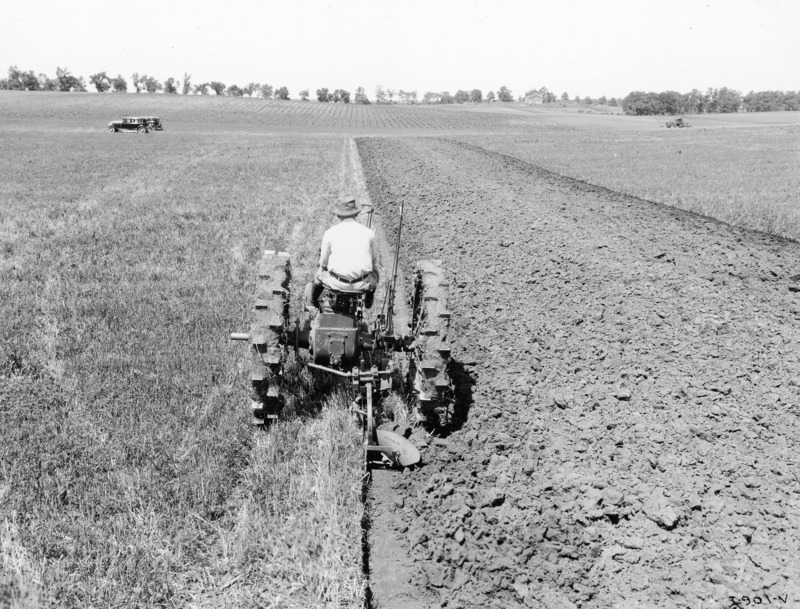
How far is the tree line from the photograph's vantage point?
108500 mm

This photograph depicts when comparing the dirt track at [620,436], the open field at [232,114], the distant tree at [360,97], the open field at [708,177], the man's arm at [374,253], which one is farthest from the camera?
the distant tree at [360,97]

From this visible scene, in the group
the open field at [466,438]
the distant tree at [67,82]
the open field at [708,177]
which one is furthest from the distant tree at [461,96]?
the open field at [466,438]

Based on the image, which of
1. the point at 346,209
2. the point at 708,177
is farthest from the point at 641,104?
the point at 346,209

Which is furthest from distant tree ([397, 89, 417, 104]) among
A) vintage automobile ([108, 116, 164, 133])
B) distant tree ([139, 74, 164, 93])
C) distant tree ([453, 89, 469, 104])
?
vintage automobile ([108, 116, 164, 133])

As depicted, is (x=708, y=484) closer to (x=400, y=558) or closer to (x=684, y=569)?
(x=684, y=569)

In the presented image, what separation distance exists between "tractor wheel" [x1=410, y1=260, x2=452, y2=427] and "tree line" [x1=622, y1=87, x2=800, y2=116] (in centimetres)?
11448

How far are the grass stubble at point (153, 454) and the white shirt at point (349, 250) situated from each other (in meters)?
1.25

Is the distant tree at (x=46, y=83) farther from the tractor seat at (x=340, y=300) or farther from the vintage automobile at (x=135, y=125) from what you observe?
the tractor seat at (x=340, y=300)

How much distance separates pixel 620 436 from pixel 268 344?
276 cm

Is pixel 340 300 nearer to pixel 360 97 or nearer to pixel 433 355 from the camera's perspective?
pixel 433 355

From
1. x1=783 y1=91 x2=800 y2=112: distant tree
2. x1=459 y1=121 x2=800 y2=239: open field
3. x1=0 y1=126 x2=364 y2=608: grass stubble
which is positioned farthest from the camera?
x1=783 y1=91 x2=800 y2=112: distant tree

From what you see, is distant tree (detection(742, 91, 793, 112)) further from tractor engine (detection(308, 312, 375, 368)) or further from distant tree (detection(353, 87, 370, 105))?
tractor engine (detection(308, 312, 375, 368))

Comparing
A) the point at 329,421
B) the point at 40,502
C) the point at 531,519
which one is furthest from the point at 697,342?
the point at 40,502

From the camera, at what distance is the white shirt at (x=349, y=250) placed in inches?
187
